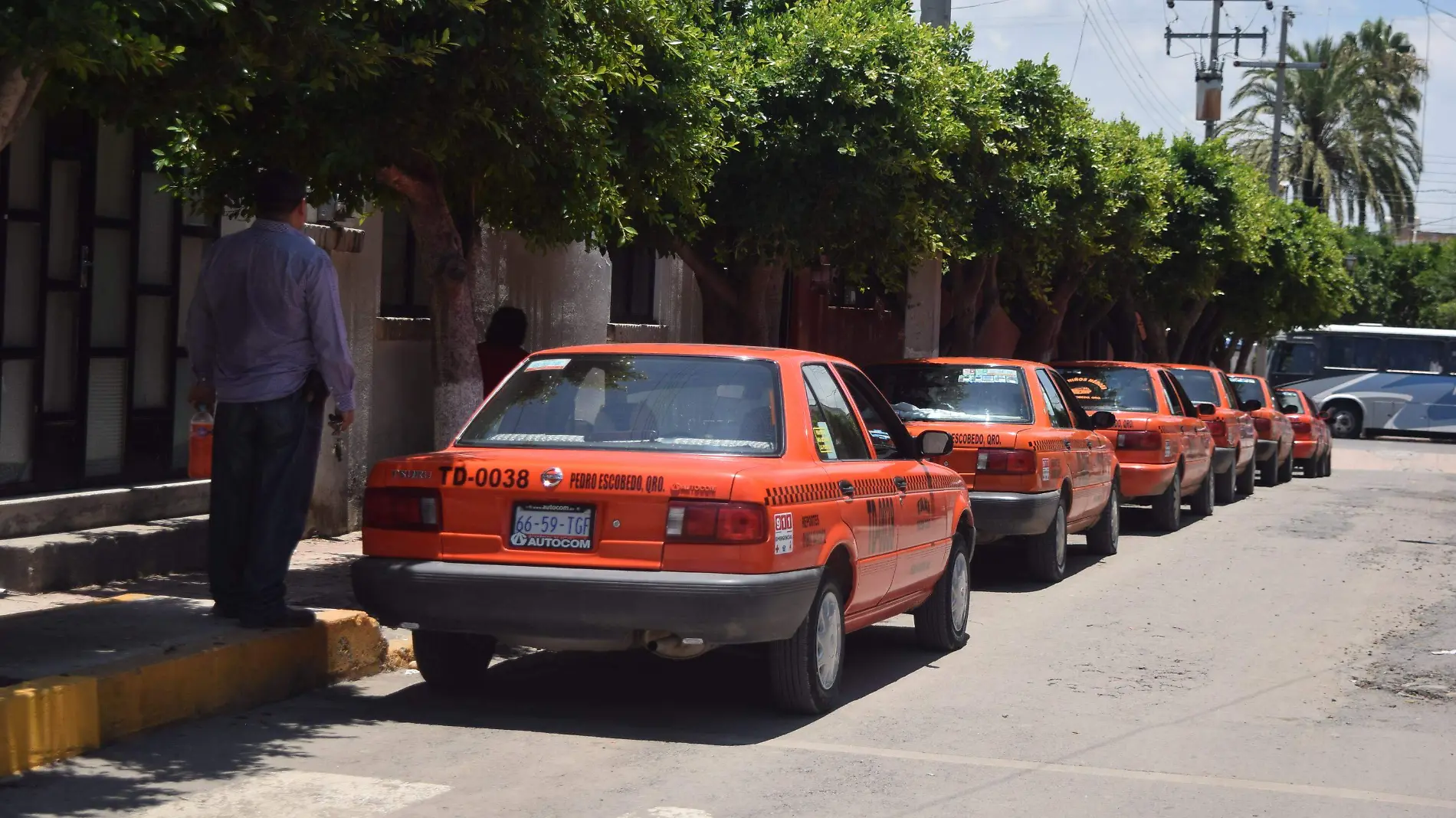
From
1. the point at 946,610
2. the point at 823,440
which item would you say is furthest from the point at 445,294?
the point at 946,610

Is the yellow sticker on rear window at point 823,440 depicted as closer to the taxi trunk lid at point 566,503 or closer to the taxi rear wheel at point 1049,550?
the taxi trunk lid at point 566,503

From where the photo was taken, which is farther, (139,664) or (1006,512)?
(1006,512)

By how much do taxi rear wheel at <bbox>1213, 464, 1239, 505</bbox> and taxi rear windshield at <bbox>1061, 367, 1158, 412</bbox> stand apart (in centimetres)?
441

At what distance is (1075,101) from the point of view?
2275 centimetres

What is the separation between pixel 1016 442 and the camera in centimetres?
1142

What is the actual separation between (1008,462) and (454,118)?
15.5ft

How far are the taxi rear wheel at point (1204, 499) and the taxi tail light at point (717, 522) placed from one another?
13293 mm

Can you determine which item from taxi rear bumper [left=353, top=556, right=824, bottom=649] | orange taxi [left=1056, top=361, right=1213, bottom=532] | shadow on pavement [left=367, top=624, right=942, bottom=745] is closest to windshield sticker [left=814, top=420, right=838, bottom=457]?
taxi rear bumper [left=353, top=556, right=824, bottom=649]

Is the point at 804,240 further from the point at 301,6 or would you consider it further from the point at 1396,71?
the point at 1396,71

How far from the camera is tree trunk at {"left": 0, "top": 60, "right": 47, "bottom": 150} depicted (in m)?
5.92

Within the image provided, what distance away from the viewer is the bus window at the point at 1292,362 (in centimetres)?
5062

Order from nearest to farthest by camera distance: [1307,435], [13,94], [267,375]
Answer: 1. [13,94]
2. [267,375]
3. [1307,435]

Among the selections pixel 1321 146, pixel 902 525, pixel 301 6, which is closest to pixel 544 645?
pixel 902 525

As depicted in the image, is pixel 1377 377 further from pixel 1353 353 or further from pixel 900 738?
pixel 900 738
